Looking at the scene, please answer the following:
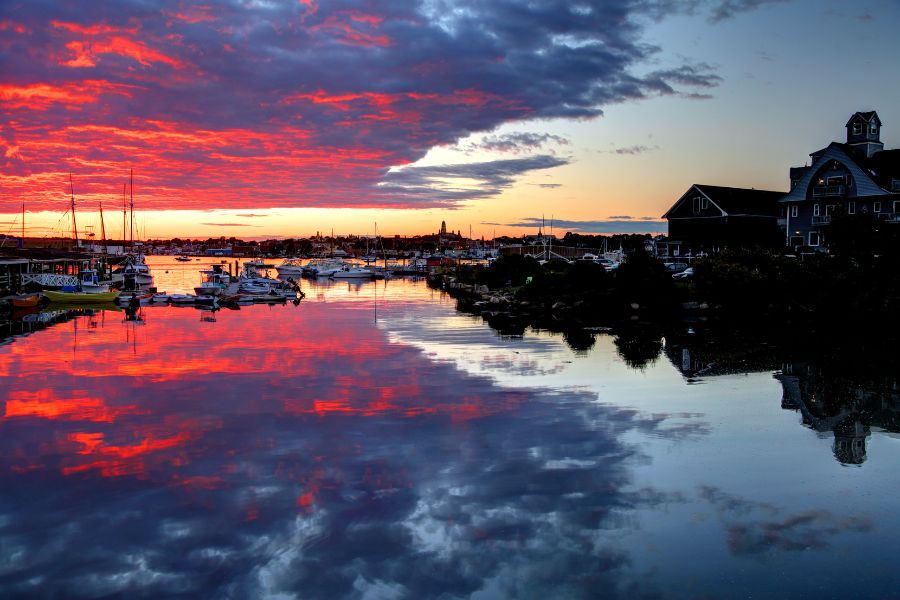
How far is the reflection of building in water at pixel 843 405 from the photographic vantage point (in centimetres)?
1848

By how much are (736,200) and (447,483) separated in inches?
2665

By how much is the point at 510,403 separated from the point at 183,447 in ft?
32.5

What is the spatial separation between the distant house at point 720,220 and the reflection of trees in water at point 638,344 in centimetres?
3312

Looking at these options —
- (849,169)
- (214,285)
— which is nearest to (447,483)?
(849,169)

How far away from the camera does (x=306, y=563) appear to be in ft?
37.4

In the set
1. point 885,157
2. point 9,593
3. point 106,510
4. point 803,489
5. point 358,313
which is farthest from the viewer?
point 885,157

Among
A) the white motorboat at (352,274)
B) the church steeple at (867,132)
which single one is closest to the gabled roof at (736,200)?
the church steeple at (867,132)

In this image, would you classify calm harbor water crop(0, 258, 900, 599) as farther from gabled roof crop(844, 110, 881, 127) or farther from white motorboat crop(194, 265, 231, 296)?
gabled roof crop(844, 110, 881, 127)

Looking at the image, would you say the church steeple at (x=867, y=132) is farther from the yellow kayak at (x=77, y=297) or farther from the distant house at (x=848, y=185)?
the yellow kayak at (x=77, y=297)

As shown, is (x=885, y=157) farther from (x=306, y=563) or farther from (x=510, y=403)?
(x=306, y=563)

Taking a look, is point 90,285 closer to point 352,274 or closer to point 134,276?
point 134,276

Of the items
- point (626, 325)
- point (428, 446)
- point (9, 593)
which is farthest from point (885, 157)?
point (9, 593)

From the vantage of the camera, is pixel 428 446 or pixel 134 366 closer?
pixel 428 446

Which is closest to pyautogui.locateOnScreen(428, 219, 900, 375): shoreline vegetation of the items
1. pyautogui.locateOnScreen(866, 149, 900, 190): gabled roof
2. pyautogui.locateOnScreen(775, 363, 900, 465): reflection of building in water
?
pyautogui.locateOnScreen(775, 363, 900, 465): reflection of building in water
